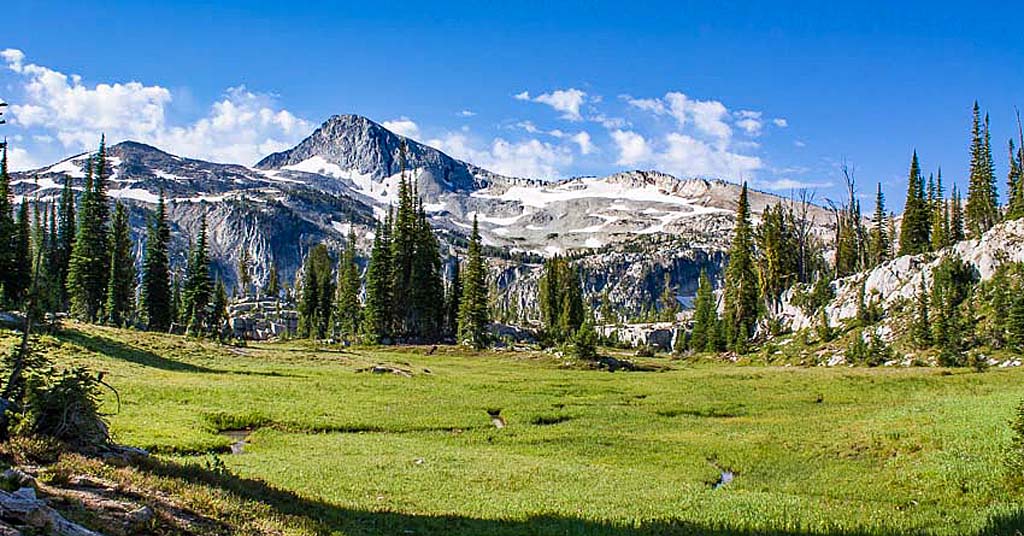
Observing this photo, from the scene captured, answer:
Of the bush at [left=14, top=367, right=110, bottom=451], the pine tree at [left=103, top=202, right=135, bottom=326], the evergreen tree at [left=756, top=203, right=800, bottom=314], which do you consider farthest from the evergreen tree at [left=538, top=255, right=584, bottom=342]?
the bush at [left=14, top=367, right=110, bottom=451]

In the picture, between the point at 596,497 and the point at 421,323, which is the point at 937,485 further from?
the point at 421,323

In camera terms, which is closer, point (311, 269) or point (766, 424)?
point (766, 424)

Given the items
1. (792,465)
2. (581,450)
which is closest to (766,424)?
(792,465)

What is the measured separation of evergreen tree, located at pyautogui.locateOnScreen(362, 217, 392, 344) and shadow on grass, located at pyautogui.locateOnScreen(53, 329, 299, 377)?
150 ft

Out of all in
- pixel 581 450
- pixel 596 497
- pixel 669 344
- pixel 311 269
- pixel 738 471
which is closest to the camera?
pixel 596 497

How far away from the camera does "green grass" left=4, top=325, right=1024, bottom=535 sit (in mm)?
16672

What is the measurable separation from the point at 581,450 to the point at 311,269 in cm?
10511

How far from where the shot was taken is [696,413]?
1582 inches

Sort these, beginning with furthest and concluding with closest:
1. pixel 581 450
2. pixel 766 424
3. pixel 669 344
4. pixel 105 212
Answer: pixel 669 344, pixel 105 212, pixel 766 424, pixel 581 450

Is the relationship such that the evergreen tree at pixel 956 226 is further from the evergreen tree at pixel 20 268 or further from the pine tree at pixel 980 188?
the evergreen tree at pixel 20 268

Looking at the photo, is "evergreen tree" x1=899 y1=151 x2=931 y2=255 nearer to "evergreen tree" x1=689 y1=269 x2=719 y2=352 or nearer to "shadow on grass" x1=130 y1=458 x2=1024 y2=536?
"evergreen tree" x1=689 y1=269 x2=719 y2=352

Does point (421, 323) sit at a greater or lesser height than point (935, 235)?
lesser

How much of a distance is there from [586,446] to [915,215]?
318 feet

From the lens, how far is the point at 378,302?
101 metres
